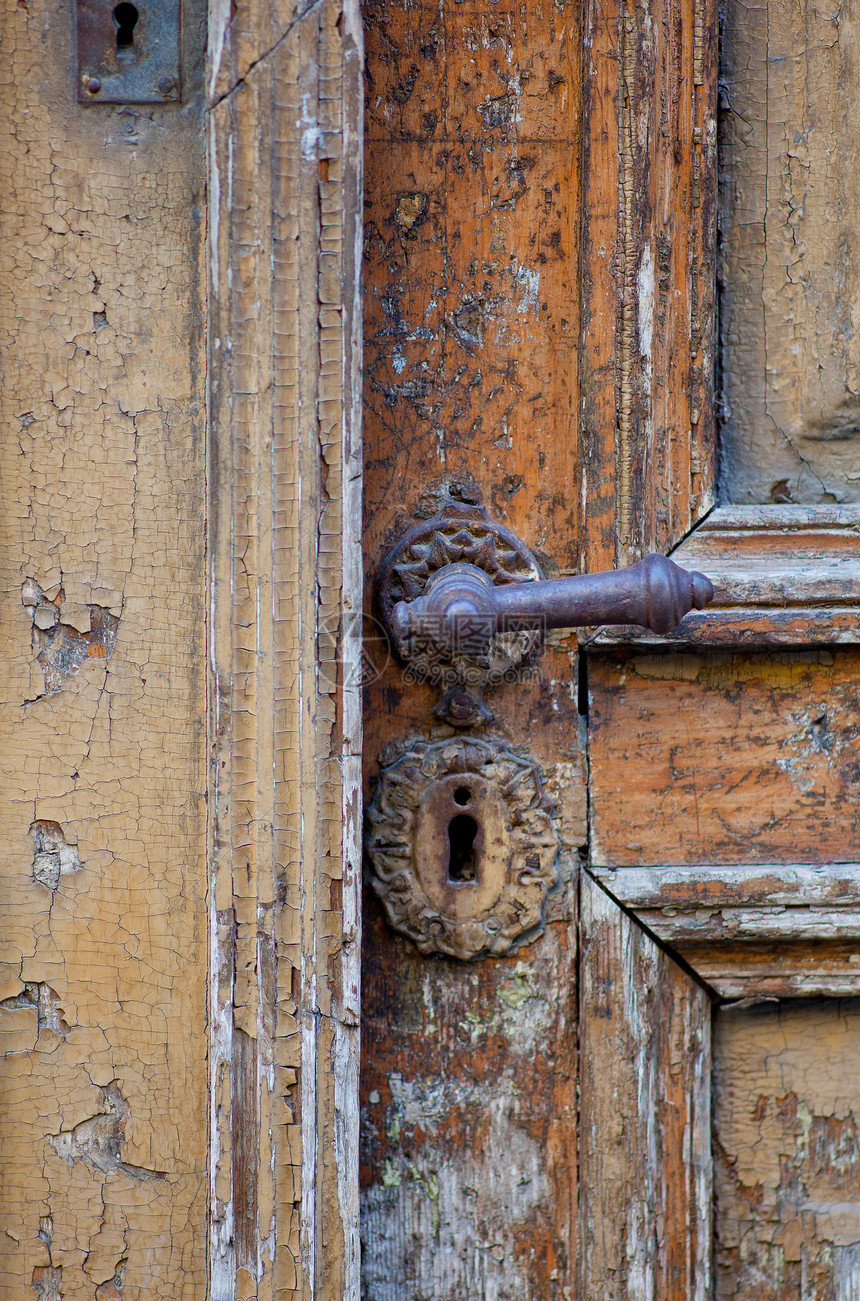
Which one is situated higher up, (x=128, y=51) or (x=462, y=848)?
(x=128, y=51)

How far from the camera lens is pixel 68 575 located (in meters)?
0.69

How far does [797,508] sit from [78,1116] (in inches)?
26.6

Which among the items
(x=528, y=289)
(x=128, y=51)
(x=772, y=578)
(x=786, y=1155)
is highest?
(x=128, y=51)

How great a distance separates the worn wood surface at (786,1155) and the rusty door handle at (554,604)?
0.35 m

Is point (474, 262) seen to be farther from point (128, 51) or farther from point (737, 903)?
point (737, 903)

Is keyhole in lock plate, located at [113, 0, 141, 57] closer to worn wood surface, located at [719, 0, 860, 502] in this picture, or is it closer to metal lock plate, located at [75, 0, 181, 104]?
metal lock plate, located at [75, 0, 181, 104]

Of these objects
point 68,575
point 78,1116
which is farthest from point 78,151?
point 78,1116

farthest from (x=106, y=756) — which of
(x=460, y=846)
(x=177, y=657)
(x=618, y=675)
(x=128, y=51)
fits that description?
(x=128, y=51)

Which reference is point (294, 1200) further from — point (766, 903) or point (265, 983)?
point (766, 903)

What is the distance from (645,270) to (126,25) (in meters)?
0.39

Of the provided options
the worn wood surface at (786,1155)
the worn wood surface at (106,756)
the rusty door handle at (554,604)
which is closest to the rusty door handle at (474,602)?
the rusty door handle at (554,604)

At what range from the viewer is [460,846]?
0.74 meters

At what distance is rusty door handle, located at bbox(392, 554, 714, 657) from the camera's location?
616mm

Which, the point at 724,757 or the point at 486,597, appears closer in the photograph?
the point at 486,597
